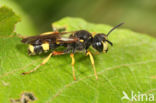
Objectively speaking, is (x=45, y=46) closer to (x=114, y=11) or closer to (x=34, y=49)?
(x=34, y=49)

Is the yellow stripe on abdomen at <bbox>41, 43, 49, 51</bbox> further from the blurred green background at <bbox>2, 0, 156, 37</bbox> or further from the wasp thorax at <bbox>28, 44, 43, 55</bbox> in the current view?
the blurred green background at <bbox>2, 0, 156, 37</bbox>

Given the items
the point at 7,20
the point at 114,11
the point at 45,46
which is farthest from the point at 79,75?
the point at 114,11

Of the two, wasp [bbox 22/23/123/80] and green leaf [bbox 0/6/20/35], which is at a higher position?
green leaf [bbox 0/6/20/35]

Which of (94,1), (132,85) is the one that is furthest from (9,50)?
(94,1)

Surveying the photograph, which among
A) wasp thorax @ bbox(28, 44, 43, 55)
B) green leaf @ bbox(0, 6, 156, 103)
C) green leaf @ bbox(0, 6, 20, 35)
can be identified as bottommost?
green leaf @ bbox(0, 6, 156, 103)

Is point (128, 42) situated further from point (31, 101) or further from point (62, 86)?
point (31, 101)

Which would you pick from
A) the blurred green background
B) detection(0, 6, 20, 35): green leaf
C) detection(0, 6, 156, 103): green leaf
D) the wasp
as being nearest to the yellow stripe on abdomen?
the wasp
